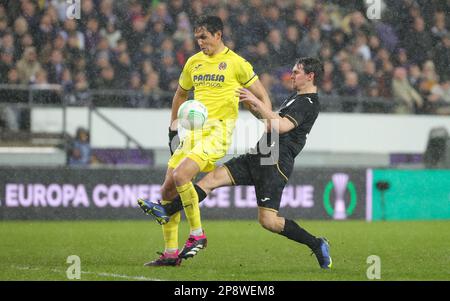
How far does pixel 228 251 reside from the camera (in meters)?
10.2

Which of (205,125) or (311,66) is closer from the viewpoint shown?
(311,66)

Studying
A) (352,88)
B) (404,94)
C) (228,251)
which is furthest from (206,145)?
(404,94)

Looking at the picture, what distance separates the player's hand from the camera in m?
9.10

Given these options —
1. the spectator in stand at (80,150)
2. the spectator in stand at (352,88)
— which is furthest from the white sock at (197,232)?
the spectator in stand at (352,88)

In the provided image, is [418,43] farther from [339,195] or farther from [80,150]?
[80,150]

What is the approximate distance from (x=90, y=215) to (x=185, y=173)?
6.29 metres

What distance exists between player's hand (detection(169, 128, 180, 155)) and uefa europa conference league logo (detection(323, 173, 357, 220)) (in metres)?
6.11

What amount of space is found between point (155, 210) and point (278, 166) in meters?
1.11

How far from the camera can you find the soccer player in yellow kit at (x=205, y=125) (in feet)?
28.1

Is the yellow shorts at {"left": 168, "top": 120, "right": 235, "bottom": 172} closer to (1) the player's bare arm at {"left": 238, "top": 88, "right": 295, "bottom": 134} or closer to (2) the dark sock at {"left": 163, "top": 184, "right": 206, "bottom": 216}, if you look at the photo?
(2) the dark sock at {"left": 163, "top": 184, "right": 206, "bottom": 216}

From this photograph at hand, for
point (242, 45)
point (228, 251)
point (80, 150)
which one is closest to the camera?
point (228, 251)

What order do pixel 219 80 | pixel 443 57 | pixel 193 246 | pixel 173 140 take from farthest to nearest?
pixel 443 57, pixel 173 140, pixel 219 80, pixel 193 246

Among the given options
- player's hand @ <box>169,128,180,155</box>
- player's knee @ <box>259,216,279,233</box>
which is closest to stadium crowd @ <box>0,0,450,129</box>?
player's hand @ <box>169,128,180,155</box>

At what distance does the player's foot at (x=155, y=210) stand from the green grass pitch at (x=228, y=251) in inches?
17.3
